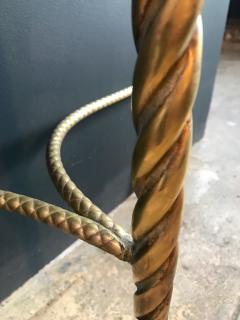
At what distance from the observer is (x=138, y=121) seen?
0.31 m

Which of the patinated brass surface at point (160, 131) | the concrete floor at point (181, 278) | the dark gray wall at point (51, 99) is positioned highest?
the patinated brass surface at point (160, 131)

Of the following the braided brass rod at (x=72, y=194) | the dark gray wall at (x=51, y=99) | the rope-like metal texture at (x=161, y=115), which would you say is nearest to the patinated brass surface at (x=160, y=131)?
the rope-like metal texture at (x=161, y=115)

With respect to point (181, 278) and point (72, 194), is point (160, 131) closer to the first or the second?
point (72, 194)

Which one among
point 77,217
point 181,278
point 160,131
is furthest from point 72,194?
point 181,278

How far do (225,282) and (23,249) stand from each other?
596 mm

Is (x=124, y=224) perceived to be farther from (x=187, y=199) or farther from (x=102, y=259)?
(x=187, y=199)

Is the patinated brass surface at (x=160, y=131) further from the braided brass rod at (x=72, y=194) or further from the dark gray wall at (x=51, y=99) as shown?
the dark gray wall at (x=51, y=99)

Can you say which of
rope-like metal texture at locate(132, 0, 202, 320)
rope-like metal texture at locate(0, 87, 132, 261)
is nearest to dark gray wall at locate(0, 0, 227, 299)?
rope-like metal texture at locate(0, 87, 132, 261)

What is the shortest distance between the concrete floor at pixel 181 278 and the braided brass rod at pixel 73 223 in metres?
0.57

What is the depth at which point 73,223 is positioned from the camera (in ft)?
1.63

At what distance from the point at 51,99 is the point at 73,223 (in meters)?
0.48

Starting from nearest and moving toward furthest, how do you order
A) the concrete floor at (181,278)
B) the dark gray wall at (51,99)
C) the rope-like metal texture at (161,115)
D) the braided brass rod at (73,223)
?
the rope-like metal texture at (161,115)
the braided brass rod at (73,223)
the dark gray wall at (51,99)
the concrete floor at (181,278)

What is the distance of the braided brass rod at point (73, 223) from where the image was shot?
48cm

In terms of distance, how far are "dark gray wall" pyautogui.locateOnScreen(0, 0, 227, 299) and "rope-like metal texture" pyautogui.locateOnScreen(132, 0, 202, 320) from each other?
1.73 ft
